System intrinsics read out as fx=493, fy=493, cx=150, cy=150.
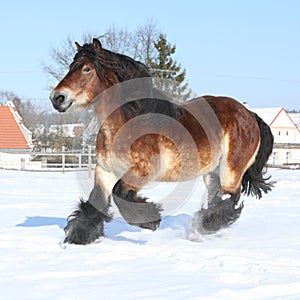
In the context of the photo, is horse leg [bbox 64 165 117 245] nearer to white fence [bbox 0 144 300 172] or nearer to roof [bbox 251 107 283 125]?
white fence [bbox 0 144 300 172]

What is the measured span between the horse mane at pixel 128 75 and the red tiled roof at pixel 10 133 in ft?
97.7

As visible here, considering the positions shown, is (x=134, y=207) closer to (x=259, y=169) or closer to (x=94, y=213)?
(x=94, y=213)

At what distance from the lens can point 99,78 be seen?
4.62 m

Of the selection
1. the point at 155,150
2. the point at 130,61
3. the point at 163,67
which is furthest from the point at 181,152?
the point at 163,67

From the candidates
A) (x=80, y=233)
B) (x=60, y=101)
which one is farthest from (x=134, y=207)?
(x=60, y=101)

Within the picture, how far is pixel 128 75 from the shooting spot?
15.5ft

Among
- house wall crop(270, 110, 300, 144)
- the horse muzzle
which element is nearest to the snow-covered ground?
the horse muzzle

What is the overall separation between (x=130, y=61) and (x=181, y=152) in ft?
3.30

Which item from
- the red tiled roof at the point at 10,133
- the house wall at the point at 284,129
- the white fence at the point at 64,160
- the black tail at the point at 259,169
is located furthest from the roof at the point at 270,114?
the black tail at the point at 259,169

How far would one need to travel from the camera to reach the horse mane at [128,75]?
15.1ft

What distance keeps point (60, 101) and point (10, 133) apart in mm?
31167

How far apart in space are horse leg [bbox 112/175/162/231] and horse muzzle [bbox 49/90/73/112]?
2.71ft

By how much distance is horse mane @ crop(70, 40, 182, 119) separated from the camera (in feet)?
15.1

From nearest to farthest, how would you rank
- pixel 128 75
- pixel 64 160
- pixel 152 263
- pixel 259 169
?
pixel 152 263, pixel 128 75, pixel 259 169, pixel 64 160
